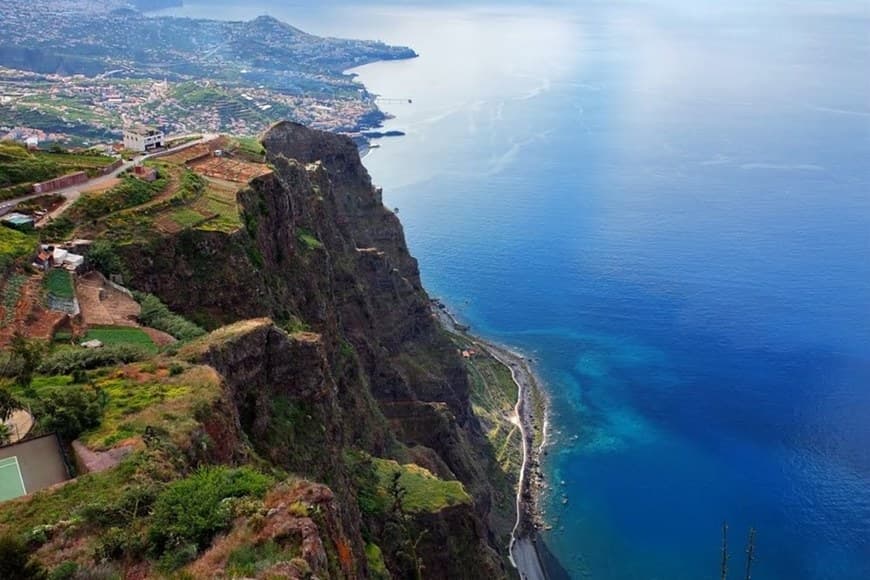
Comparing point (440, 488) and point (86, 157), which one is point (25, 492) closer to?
point (440, 488)

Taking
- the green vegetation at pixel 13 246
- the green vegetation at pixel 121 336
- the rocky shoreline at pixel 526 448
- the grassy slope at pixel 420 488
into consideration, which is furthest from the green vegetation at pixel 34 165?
the rocky shoreline at pixel 526 448

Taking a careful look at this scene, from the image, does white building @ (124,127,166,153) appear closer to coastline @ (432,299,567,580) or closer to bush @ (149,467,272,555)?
bush @ (149,467,272,555)

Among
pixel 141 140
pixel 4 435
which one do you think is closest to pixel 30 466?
pixel 4 435

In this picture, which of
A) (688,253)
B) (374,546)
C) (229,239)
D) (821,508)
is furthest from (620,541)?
(688,253)

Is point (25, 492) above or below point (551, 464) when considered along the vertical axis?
above

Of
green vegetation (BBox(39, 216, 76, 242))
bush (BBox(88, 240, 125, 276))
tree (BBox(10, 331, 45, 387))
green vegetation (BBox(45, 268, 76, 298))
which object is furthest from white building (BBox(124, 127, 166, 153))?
tree (BBox(10, 331, 45, 387))
